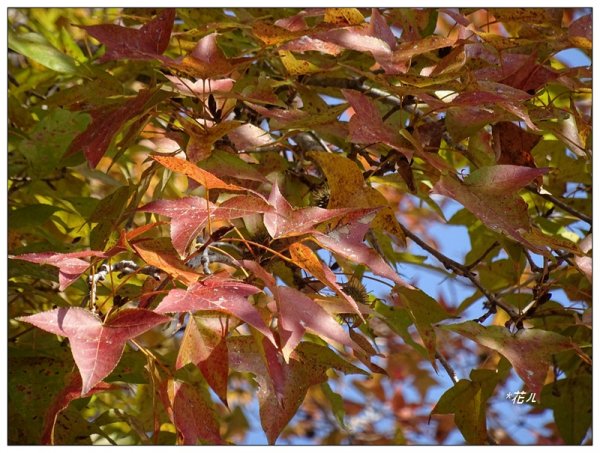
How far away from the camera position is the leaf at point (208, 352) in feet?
2.52

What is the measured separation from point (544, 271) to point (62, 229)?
754 millimetres

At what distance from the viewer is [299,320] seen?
728mm

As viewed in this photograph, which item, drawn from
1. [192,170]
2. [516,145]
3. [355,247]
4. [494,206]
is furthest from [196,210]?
[516,145]

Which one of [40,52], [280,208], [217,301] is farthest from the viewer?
[40,52]

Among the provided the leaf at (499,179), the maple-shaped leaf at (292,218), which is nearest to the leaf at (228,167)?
the maple-shaped leaf at (292,218)

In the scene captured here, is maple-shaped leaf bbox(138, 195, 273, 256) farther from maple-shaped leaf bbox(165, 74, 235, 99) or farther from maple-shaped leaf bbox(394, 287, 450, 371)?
maple-shaped leaf bbox(394, 287, 450, 371)

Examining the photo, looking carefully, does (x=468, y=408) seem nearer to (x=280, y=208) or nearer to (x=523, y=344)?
(x=523, y=344)

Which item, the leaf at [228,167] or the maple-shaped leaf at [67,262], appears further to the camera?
the leaf at [228,167]

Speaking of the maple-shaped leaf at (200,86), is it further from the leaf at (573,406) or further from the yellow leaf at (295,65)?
the leaf at (573,406)

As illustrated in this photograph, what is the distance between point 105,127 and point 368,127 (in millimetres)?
275

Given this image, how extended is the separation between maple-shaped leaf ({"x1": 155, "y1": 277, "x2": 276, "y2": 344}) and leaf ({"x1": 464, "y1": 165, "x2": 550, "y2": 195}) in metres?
0.28

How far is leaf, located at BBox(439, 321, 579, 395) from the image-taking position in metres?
0.87

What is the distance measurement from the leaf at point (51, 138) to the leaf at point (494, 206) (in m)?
0.54

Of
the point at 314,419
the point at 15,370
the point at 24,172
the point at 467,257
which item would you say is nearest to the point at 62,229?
the point at 24,172
